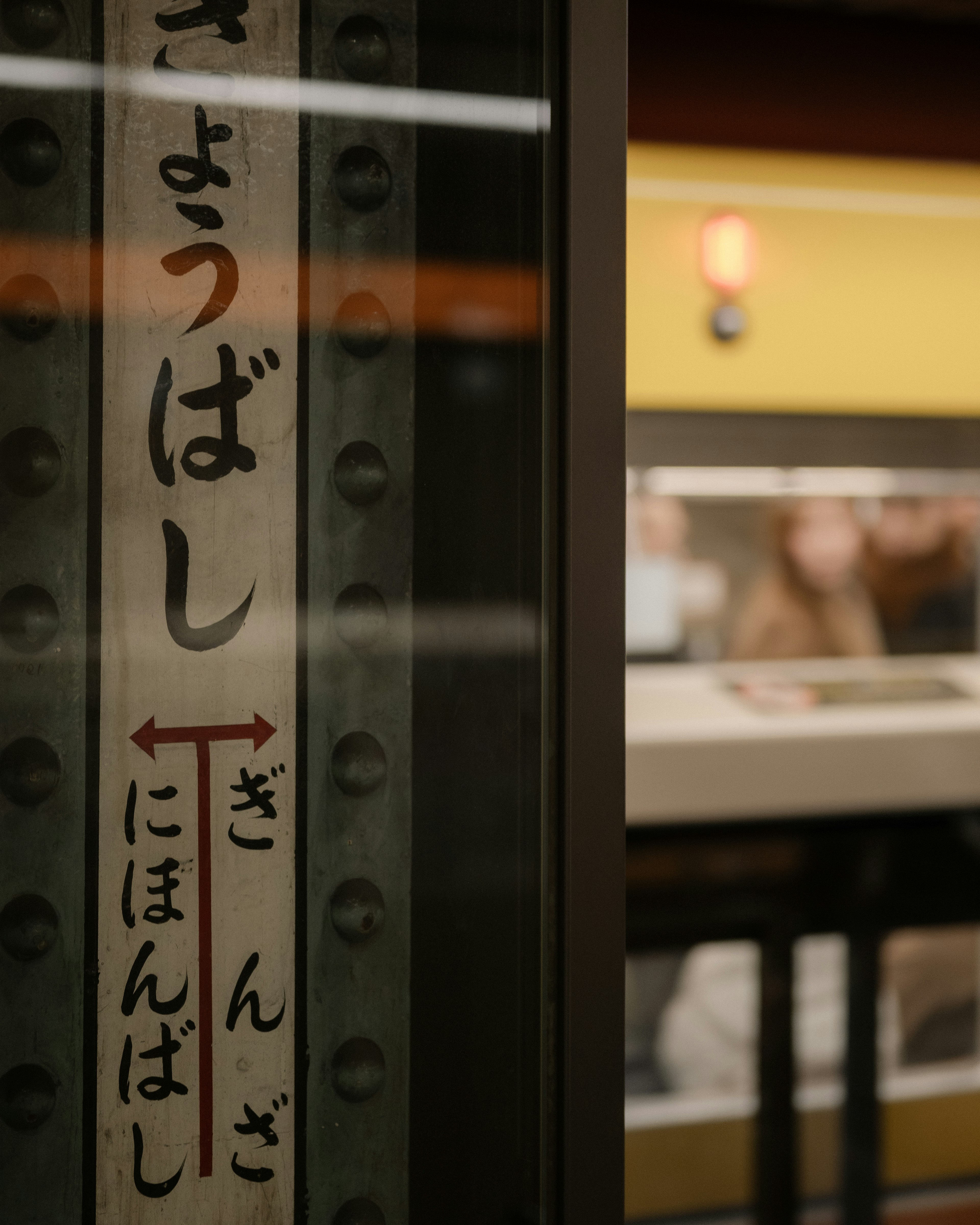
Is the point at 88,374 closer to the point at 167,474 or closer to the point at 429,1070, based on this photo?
the point at 167,474

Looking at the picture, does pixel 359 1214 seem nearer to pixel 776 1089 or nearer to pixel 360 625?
pixel 360 625

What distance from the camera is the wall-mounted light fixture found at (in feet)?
5.87

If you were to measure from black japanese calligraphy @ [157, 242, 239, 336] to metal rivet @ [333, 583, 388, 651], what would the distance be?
0.44 feet

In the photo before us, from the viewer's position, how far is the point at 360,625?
49cm

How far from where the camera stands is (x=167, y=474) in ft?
1.53

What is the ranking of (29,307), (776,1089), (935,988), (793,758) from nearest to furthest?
(29,307)
(793,758)
(776,1089)
(935,988)

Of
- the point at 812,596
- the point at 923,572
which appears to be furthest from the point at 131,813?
the point at 923,572

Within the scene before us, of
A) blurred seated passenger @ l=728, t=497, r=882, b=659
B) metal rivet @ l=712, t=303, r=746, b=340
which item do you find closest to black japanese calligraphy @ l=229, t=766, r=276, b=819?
metal rivet @ l=712, t=303, r=746, b=340

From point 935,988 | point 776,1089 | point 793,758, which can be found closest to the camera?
point 793,758

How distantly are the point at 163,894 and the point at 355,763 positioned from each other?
0.11 metres

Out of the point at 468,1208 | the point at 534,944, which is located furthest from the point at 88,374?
the point at 468,1208

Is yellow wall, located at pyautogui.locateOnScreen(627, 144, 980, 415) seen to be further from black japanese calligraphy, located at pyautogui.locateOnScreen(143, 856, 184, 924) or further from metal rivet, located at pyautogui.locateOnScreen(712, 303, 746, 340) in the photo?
black japanese calligraphy, located at pyautogui.locateOnScreen(143, 856, 184, 924)

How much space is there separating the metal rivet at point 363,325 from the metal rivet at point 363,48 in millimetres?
106

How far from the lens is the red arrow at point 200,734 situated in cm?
47
